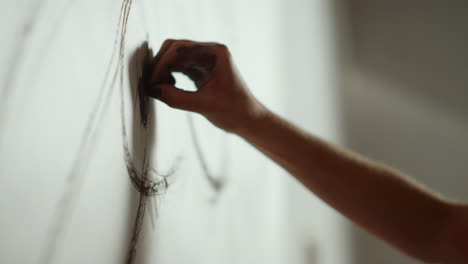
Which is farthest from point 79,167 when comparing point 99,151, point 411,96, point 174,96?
point 411,96

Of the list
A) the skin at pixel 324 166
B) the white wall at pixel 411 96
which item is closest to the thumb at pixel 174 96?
the skin at pixel 324 166

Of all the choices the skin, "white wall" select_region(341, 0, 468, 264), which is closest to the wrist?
the skin

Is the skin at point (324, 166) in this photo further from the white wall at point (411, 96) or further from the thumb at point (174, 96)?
the white wall at point (411, 96)

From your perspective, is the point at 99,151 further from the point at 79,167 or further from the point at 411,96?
the point at 411,96

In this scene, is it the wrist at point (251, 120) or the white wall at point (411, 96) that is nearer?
the wrist at point (251, 120)

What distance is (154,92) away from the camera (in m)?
0.42

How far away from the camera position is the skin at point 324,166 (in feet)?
1.38

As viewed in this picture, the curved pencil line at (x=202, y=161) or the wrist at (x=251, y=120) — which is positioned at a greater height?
the wrist at (x=251, y=120)

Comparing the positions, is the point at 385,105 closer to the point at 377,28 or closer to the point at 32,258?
the point at 377,28

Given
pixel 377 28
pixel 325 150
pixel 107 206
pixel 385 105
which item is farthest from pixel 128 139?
pixel 377 28

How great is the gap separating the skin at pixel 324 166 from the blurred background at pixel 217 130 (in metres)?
0.05

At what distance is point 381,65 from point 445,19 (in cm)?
24

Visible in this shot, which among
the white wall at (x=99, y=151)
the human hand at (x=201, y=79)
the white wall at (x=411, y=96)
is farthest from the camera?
the white wall at (x=411, y=96)

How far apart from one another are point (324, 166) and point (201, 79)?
160 millimetres
